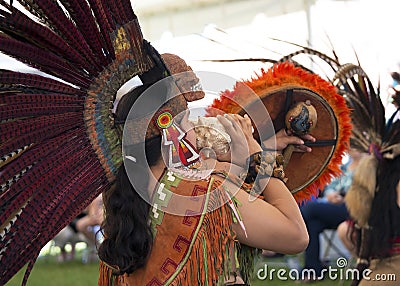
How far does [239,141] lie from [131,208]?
0.40 m

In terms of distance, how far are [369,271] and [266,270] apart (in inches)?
111

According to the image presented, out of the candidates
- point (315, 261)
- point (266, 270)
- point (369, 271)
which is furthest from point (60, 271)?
point (369, 271)


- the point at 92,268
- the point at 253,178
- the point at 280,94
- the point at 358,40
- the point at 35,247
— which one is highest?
the point at 358,40

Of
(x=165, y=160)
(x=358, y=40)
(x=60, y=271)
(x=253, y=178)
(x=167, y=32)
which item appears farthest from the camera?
(x=60, y=271)

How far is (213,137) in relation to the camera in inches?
79.6

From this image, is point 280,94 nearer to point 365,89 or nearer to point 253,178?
point 253,178

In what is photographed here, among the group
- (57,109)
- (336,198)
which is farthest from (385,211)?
(336,198)

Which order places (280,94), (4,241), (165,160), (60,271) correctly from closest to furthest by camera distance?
(4,241), (165,160), (280,94), (60,271)

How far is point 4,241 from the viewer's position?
69.9 inches

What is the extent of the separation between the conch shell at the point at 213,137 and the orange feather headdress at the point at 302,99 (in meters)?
0.25

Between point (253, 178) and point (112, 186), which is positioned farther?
point (253, 178)

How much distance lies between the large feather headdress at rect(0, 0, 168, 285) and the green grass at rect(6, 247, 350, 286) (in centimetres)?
431

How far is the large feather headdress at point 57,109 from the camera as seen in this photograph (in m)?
1.78

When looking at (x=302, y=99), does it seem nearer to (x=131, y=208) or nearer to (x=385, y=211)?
(x=131, y=208)
